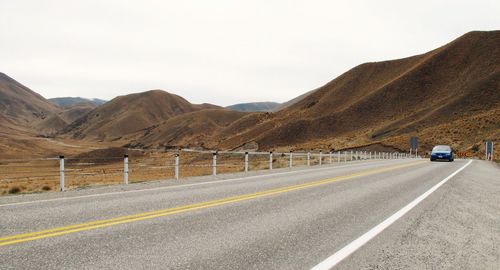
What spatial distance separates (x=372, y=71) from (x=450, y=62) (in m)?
28.0

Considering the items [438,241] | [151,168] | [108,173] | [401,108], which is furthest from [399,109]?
[438,241]

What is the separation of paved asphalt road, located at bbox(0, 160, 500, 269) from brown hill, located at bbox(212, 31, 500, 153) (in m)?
83.8

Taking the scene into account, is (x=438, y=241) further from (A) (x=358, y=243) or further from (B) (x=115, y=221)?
(B) (x=115, y=221)

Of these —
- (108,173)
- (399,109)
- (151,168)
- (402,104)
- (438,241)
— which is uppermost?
(402,104)

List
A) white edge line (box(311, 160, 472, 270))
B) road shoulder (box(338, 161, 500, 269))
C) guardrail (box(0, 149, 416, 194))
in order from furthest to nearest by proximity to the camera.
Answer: guardrail (box(0, 149, 416, 194)) < road shoulder (box(338, 161, 500, 269)) < white edge line (box(311, 160, 472, 270))

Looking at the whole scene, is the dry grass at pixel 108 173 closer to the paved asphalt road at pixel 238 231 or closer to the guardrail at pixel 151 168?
the guardrail at pixel 151 168

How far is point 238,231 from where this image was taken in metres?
6.84

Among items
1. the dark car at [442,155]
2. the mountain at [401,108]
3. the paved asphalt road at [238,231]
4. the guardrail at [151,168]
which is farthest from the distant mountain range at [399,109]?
the paved asphalt road at [238,231]

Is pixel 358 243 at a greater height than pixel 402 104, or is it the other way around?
pixel 402 104

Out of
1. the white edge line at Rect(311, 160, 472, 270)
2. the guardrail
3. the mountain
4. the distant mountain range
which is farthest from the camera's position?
the distant mountain range

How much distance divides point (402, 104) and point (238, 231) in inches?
5142

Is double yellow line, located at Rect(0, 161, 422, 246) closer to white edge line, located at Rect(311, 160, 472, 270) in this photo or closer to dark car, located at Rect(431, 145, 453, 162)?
white edge line, located at Rect(311, 160, 472, 270)

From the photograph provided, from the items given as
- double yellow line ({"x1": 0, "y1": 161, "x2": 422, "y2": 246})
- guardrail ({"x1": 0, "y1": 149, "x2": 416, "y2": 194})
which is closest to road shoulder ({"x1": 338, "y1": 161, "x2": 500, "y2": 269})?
double yellow line ({"x1": 0, "y1": 161, "x2": 422, "y2": 246})

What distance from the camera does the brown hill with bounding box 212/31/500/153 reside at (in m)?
107
